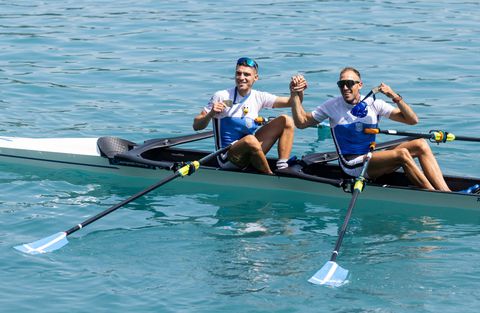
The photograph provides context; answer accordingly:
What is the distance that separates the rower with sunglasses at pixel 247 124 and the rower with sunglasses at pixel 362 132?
655mm

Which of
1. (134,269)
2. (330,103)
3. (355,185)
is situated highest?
(330,103)

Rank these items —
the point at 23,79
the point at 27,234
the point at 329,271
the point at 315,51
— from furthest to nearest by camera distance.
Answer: the point at 315,51 < the point at 23,79 < the point at 27,234 < the point at 329,271

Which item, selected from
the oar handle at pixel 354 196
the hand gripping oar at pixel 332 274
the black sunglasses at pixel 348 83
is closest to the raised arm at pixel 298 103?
the black sunglasses at pixel 348 83

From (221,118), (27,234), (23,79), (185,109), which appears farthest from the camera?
(23,79)

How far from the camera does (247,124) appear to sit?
1292 cm

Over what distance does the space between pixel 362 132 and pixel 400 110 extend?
575mm

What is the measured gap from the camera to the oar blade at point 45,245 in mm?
11172

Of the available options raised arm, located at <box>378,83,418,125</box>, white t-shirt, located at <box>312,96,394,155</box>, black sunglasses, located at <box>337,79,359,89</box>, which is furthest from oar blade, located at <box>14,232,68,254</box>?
raised arm, located at <box>378,83,418,125</box>

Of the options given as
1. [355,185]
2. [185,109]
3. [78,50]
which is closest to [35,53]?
[78,50]

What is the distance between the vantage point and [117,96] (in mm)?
18625

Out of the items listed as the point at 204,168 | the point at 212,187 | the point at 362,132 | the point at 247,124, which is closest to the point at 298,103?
the point at 362,132

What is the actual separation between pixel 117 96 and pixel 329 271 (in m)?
9.10

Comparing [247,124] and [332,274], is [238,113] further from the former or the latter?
[332,274]

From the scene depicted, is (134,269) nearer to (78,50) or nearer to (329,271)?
(329,271)
